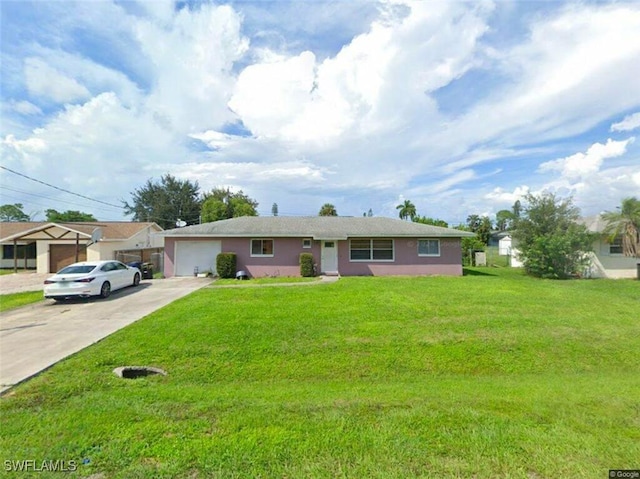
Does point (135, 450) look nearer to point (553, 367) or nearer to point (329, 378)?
point (329, 378)

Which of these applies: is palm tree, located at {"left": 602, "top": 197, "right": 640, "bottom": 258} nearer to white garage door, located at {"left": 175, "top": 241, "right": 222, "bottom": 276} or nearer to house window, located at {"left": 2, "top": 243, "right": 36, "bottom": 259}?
white garage door, located at {"left": 175, "top": 241, "right": 222, "bottom": 276}

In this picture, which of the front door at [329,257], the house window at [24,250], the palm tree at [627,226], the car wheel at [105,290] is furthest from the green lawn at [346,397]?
the house window at [24,250]

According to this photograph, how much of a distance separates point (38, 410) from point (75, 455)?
1.56 meters

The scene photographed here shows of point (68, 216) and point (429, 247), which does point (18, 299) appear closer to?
point (429, 247)

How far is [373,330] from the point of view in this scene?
7406mm

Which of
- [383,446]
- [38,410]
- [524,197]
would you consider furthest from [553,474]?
[524,197]

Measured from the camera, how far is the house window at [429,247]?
706 inches

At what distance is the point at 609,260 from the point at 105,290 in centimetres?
2774

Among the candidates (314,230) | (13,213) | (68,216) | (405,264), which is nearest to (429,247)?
(405,264)

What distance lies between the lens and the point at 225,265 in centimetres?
1655

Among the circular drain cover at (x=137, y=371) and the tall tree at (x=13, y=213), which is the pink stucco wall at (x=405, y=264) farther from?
the tall tree at (x=13, y=213)

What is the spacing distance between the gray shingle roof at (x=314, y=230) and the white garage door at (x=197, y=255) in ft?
2.63

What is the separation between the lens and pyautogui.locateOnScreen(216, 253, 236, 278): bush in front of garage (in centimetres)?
1656

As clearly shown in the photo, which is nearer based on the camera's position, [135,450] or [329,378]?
[135,450]
